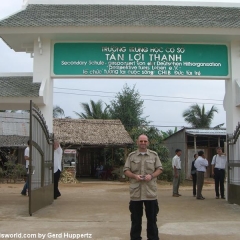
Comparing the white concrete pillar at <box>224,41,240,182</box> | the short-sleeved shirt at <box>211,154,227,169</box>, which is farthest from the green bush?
the white concrete pillar at <box>224,41,240,182</box>

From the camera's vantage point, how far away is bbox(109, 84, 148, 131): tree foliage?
33.7 meters

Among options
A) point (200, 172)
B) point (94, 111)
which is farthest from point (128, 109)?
point (200, 172)

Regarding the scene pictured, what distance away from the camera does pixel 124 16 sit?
40.2ft

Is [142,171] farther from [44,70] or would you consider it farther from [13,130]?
[13,130]

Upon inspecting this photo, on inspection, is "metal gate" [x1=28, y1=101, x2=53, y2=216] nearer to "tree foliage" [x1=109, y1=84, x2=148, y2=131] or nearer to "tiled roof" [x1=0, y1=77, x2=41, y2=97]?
"tiled roof" [x1=0, y1=77, x2=41, y2=97]

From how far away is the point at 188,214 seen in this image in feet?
30.5

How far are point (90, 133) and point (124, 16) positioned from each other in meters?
13.9

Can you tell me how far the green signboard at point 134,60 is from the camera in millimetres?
11484

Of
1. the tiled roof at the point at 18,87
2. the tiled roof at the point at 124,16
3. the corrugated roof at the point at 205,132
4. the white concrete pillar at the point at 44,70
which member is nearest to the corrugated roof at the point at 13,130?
the corrugated roof at the point at 205,132

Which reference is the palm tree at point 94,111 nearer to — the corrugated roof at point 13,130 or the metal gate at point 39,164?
the corrugated roof at point 13,130

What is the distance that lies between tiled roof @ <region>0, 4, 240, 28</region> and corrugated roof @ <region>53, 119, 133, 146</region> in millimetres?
11721

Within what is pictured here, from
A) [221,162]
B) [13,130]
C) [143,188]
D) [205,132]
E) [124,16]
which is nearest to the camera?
[143,188]

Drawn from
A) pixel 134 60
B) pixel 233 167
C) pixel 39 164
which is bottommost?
pixel 233 167

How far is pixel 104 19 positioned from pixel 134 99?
22564 mm
